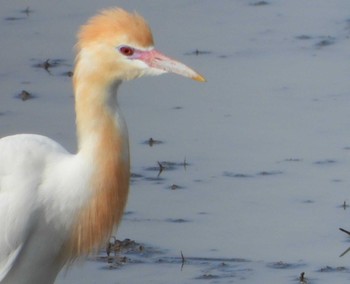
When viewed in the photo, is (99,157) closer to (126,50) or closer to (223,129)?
(126,50)

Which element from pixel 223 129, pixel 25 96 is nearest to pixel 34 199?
pixel 223 129

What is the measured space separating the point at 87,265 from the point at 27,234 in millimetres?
1354

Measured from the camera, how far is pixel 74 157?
7.72 meters

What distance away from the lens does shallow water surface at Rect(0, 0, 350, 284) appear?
9008 mm

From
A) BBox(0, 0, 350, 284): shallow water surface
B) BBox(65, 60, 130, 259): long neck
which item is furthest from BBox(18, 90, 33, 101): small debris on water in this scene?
BBox(65, 60, 130, 259): long neck

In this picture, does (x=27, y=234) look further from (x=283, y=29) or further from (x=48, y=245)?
(x=283, y=29)

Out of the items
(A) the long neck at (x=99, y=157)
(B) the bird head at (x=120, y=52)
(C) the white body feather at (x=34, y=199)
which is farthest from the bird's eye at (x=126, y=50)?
(C) the white body feather at (x=34, y=199)

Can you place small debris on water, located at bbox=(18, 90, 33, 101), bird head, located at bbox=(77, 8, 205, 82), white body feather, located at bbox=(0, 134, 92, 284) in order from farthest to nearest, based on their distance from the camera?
small debris on water, located at bbox=(18, 90, 33, 101)
white body feather, located at bbox=(0, 134, 92, 284)
bird head, located at bbox=(77, 8, 205, 82)

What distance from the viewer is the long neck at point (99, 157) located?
752 cm

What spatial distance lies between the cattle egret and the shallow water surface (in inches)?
27.1

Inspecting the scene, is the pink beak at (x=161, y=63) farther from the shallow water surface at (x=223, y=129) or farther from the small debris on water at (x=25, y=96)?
the small debris on water at (x=25, y=96)

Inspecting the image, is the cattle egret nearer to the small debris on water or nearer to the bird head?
the bird head

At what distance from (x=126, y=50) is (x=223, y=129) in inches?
118

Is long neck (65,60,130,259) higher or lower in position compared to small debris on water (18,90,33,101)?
lower
